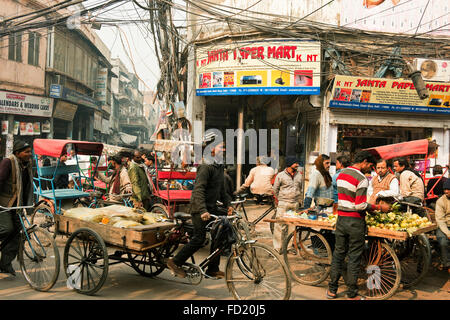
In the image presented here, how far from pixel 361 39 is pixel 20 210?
11007 mm

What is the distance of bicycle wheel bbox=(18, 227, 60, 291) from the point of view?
4336mm

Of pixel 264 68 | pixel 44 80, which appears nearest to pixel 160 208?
pixel 264 68

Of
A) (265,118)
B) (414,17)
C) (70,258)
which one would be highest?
(414,17)

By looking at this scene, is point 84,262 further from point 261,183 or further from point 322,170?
point 261,183

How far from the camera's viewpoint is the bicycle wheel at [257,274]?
12.0ft

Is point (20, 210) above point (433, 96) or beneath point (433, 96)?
beneath

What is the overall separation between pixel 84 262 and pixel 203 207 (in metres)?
1.59

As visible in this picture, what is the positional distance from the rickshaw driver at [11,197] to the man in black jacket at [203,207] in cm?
221

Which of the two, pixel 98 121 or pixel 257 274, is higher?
pixel 98 121

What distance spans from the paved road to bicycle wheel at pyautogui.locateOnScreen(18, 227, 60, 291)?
A: 13 centimetres

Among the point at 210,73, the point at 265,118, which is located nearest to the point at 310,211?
the point at 210,73

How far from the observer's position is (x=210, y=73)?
42.0ft

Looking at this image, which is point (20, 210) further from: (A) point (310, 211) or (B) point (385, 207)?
(B) point (385, 207)

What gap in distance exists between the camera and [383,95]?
11.7 metres
